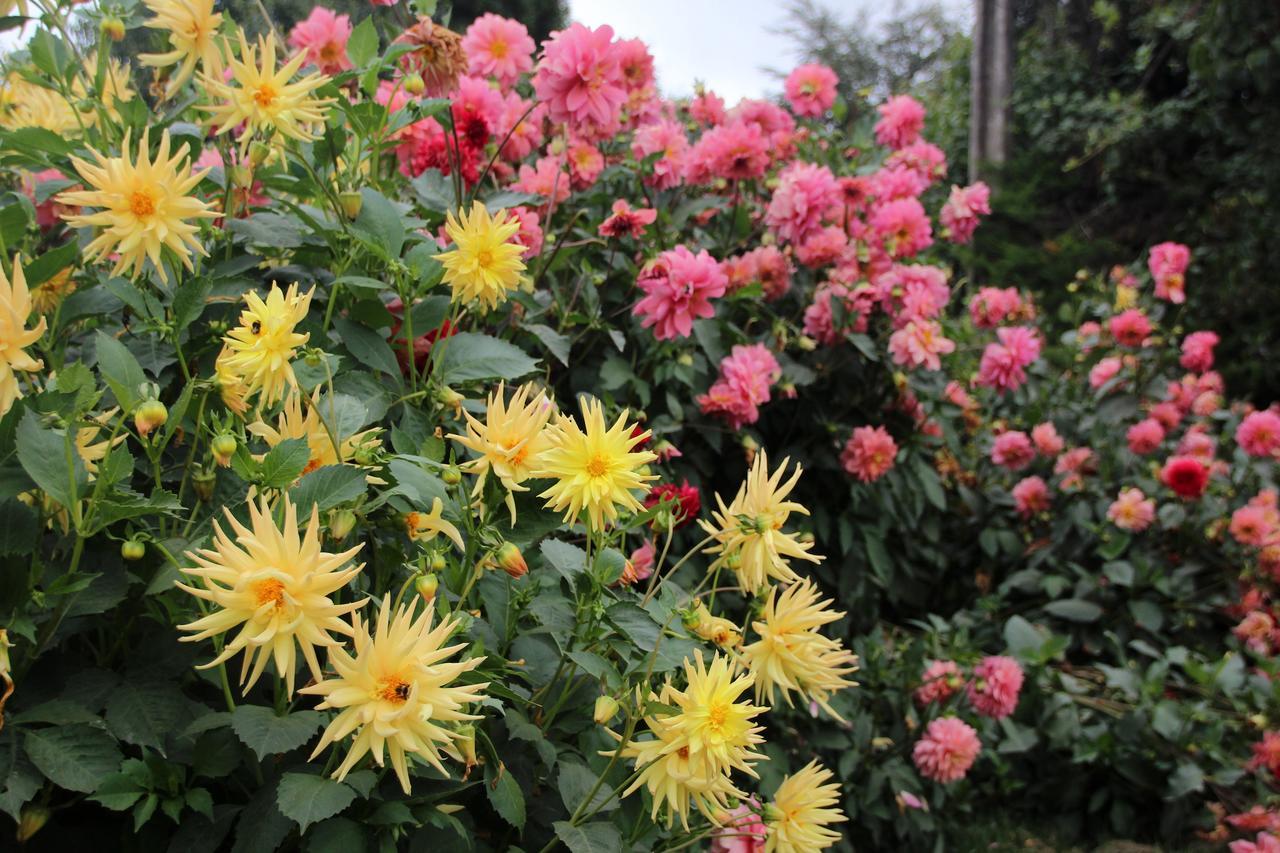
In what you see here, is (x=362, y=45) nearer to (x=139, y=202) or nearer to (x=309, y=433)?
(x=139, y=202)

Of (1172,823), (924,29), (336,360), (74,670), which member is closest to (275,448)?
(336,360)

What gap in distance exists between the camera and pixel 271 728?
0.85 m

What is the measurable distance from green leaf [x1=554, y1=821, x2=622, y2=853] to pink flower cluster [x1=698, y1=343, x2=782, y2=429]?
0.99 m

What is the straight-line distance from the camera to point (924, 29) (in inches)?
774

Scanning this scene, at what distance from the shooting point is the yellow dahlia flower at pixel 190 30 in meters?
1.17

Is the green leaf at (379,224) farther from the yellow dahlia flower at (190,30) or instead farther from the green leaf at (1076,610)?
the green leaf at (1076,610)

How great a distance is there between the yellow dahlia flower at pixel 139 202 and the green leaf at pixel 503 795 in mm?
581

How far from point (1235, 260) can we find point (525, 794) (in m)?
6.28

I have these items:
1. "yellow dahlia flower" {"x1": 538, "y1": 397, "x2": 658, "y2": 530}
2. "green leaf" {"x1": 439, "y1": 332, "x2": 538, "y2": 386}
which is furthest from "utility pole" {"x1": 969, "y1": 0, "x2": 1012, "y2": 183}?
"yellow dahlia flower" {"x1": 538, "y1": 397, "x2": 658, "y2": 530}

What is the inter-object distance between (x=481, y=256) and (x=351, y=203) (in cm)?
24

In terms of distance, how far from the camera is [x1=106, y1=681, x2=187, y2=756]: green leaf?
0.91 m

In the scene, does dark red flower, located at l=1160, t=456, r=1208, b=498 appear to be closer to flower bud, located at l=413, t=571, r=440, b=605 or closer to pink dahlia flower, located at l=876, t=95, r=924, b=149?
pink dahlia flower, located at l=876, t=95, r=924, b=149

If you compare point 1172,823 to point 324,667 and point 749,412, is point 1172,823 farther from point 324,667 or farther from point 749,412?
point 324,667

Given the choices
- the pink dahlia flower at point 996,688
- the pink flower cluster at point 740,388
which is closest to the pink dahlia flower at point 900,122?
the pink flower cluster at point 740,388
